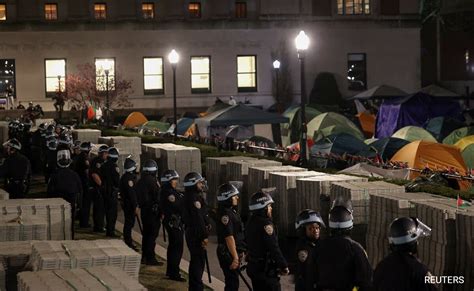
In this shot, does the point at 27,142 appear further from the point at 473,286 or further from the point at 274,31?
the point at 274,31

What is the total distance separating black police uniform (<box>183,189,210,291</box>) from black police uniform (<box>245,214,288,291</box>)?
6.70ft

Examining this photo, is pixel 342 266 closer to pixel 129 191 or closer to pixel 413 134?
pixel 129 191

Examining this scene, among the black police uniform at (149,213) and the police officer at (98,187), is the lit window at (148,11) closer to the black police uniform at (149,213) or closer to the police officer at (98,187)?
the police officer at (98,187)

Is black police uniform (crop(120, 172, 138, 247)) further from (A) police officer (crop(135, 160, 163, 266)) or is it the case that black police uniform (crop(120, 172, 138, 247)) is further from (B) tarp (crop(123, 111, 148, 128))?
(B) tarp (crop(123, 111, 148, 128))

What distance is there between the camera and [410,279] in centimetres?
801

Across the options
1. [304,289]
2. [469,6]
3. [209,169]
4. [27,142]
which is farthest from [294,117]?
[304,289]

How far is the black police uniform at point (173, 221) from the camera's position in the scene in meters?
15.0

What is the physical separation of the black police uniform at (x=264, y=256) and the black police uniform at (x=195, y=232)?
204cm

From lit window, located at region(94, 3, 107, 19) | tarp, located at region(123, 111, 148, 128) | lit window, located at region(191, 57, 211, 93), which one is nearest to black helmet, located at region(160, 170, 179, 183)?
tarp, located at region(123, 111, 148, 128)

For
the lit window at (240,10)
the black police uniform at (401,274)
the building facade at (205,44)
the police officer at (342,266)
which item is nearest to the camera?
the black police uniform at (401,274)

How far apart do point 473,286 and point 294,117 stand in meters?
35.3

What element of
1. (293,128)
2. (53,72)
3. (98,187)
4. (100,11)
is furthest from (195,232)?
(100,11)

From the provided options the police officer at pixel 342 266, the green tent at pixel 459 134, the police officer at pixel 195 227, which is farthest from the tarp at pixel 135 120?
the police officer at pixel 342 266

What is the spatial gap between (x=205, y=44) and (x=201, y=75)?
6.63 ft
